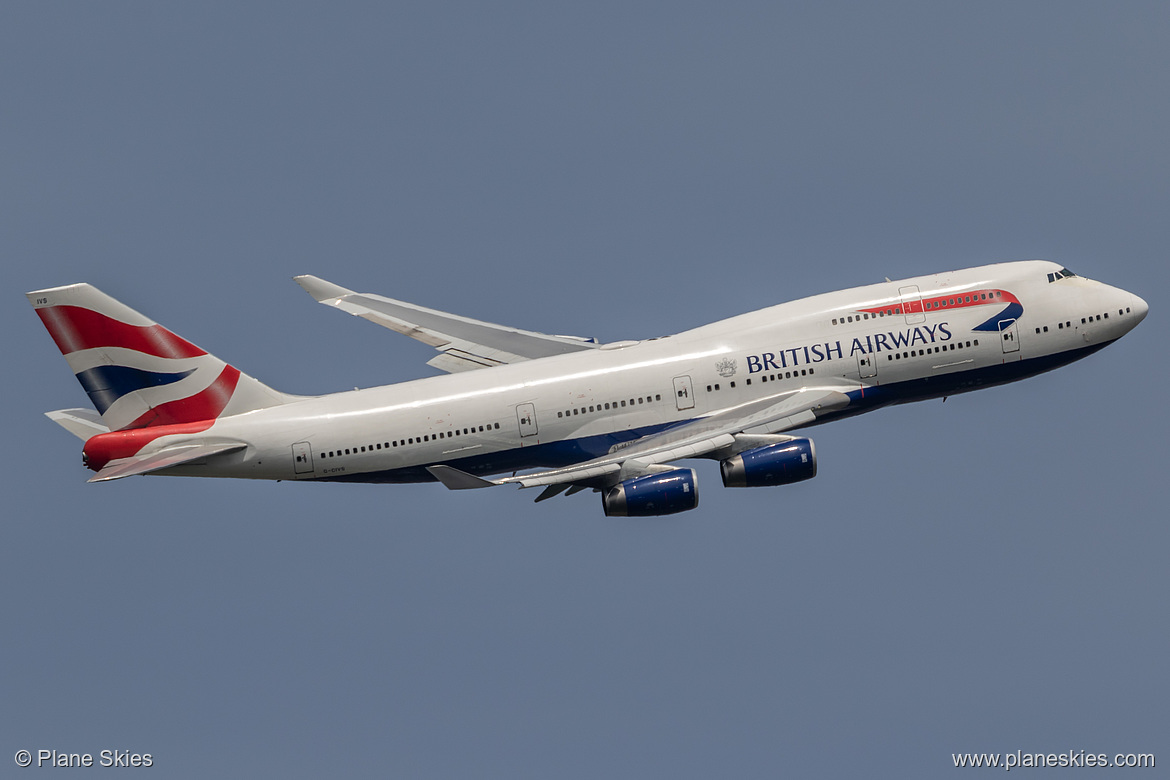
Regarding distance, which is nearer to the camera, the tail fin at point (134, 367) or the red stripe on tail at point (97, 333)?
the red stripe on tail at point (97, 333)

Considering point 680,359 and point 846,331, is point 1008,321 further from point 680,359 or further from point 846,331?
point 680,359

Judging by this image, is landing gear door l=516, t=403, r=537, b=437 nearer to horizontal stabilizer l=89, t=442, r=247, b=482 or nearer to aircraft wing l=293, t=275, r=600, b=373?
aircraft wing l=293, t=275, r=600, b=373

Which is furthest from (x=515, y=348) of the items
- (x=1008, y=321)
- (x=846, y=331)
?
(x=1008, y=321)

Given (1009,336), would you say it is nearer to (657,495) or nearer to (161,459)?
(657,495)

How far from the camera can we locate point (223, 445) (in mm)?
72688

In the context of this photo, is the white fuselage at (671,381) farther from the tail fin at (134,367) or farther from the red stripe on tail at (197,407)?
the tail fin at (134,367)

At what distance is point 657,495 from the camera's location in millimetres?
70188

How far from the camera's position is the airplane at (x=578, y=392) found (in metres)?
72.4

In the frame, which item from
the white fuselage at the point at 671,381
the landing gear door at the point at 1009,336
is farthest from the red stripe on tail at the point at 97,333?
the landing gear door at the point at 1009,336

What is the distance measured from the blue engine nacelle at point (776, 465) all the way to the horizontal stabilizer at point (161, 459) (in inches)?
717

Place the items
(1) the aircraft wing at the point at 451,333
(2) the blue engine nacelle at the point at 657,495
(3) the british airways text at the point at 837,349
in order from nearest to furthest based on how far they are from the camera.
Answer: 1. (2) the blue engine nacelle at the point at 657,495
2. (3) the british airways text at the point at 837,349
3. (1) the aircraft wing at the point at 451,333

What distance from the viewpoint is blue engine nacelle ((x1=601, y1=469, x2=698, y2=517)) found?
230 ft

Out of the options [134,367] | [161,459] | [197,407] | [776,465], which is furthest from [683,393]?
[134,367]

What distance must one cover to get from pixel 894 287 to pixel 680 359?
A: 858 cm
